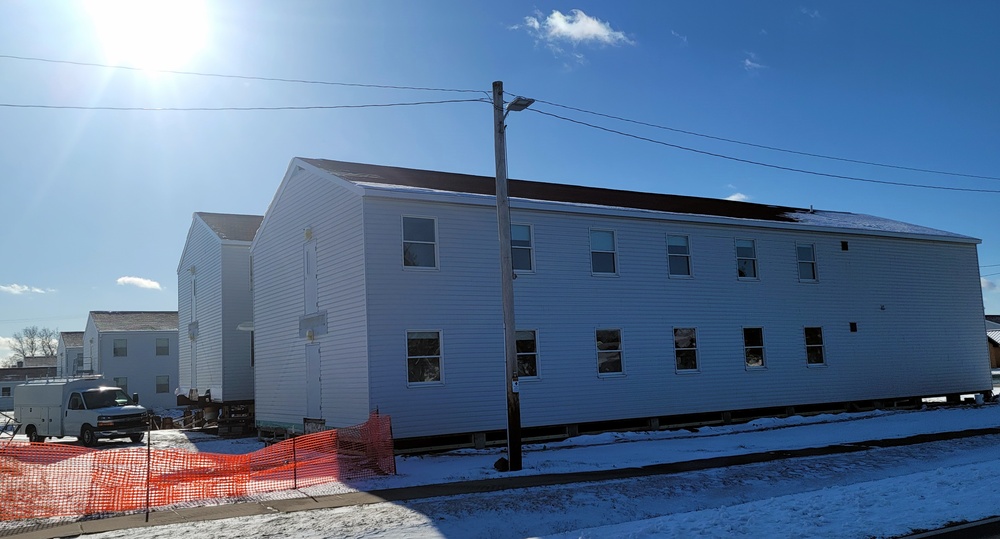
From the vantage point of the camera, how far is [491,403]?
20.4 metres

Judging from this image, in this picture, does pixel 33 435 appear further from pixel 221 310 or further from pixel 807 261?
pixel 807 261

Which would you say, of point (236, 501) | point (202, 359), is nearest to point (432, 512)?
point (236, 501)

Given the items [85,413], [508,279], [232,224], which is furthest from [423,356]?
[232,224]

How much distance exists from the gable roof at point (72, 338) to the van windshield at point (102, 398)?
47552 mm

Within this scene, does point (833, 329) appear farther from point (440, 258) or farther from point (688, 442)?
point (440, 258)

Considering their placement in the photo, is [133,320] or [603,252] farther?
[133,320]

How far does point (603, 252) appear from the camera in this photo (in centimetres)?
2333

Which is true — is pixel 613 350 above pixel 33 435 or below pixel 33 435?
above

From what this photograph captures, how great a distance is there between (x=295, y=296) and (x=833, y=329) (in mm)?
18227

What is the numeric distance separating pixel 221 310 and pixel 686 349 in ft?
59.8

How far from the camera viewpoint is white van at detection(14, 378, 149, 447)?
2767cm

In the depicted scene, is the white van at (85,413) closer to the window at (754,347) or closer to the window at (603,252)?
the window at (603,252)

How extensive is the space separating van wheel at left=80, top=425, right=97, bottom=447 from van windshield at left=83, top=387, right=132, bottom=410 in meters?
0.78

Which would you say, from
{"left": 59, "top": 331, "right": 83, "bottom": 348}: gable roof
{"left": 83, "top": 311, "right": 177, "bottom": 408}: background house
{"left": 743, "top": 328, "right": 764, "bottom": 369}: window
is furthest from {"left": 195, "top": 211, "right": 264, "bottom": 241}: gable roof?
{"left": 59, "top": 331, "right": 83, "bottom": 348}: gable roof
